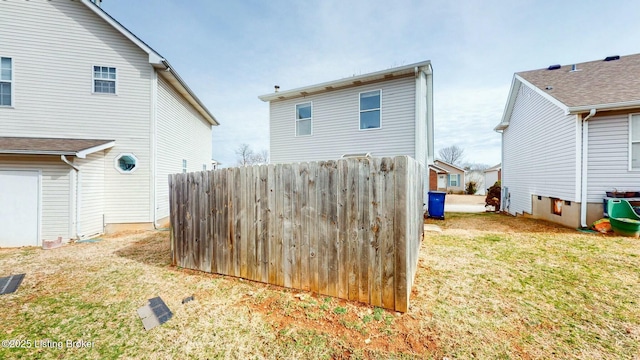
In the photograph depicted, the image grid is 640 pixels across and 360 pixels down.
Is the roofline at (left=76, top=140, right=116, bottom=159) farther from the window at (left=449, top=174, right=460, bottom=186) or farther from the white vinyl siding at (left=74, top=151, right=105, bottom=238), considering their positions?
the window at (left=449, top=174, right=460, bottom=186)

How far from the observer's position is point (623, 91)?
23.9ft

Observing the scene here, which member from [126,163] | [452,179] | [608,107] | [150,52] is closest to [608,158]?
[608,107]

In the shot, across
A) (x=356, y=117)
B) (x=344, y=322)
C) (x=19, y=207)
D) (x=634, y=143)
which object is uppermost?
(x=356, y=117)

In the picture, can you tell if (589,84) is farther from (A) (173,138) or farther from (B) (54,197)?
(B) (54,197)

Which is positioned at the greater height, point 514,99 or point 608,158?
point 514,99

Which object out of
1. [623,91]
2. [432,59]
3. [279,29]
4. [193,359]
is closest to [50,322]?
[193,359]

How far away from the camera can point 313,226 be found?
131 inches

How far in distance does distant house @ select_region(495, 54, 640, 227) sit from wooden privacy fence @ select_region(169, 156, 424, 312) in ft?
25.5

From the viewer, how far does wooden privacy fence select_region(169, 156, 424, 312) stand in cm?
284

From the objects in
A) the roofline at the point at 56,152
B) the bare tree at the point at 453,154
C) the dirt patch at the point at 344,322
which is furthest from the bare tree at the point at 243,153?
the bare tree at the point at 453,154

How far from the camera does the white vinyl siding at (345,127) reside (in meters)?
9.09

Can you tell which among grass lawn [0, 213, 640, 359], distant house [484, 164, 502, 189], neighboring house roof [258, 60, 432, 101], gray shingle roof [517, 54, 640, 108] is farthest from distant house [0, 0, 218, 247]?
distant house [484, 164, 502, 189]

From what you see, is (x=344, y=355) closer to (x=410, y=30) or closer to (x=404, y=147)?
(x=404, y=147)

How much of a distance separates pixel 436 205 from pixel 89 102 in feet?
45.3
